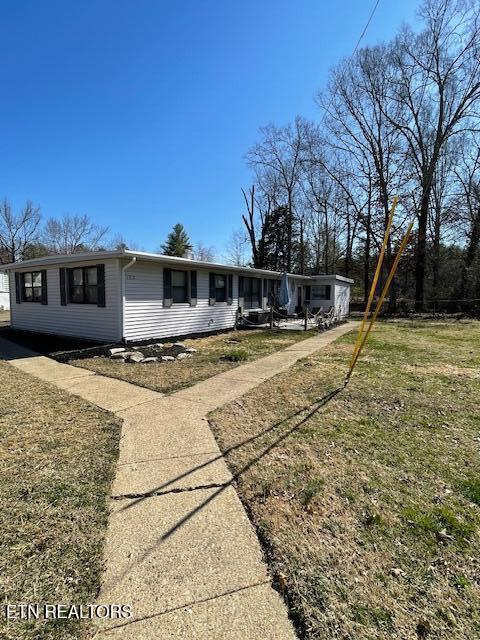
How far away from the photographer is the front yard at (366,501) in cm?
170

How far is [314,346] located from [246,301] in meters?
5.45

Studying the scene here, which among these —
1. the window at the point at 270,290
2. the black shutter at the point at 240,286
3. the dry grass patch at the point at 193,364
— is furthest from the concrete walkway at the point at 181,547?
the window at the point at 270,290

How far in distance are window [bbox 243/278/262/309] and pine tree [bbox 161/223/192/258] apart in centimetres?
2439

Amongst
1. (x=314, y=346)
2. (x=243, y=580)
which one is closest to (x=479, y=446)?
(x=243, y=580)

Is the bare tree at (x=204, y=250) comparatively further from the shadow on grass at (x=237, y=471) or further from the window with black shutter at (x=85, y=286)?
the shadow on grass at (x=237, y=471)

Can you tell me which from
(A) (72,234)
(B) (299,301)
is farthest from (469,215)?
(A) (72,234)

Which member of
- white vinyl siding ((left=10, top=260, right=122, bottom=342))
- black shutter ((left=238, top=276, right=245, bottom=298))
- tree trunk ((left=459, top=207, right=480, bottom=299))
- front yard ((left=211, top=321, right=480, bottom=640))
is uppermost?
tree trunk ((left=459, top=207, right=480, bottom=299))

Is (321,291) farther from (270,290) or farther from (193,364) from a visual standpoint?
(193,364)

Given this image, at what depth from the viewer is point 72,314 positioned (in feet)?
33.8

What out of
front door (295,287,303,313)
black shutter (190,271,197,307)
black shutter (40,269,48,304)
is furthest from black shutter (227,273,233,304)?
front door (295,287,303,313)

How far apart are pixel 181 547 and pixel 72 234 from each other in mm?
49945

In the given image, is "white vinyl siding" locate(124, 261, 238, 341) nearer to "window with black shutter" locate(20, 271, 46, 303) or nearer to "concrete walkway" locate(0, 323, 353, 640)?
"window with black shutter" locate(20, 271, 46, 303)

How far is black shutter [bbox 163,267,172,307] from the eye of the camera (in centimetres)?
1018

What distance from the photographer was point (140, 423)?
13.3ft
